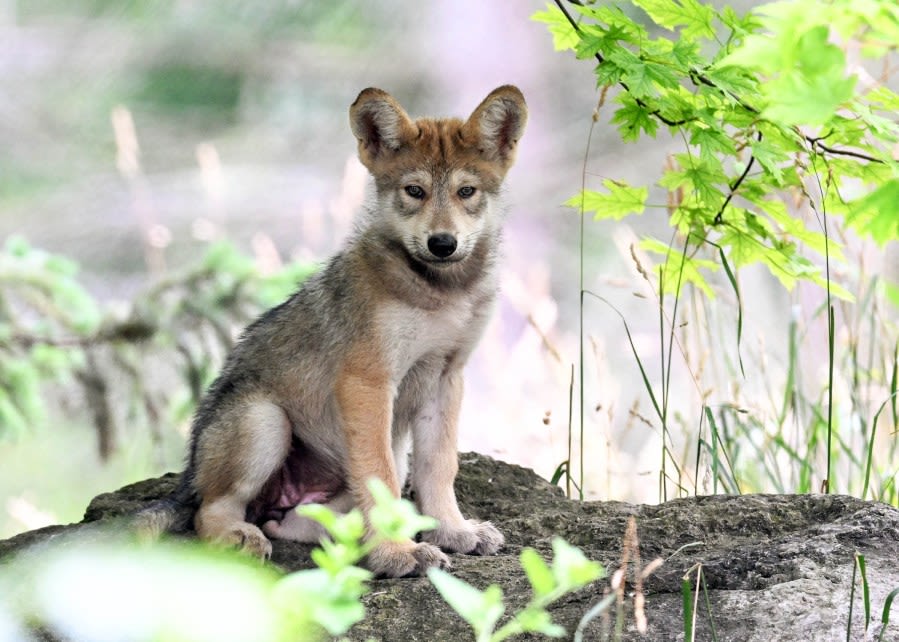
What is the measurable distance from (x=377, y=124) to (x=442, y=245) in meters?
0.70

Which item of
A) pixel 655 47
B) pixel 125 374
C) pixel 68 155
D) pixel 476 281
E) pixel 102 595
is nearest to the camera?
pixel 102 595

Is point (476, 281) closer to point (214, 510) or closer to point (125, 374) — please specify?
point (214, 510)

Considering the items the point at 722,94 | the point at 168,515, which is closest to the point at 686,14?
the point at 722,94

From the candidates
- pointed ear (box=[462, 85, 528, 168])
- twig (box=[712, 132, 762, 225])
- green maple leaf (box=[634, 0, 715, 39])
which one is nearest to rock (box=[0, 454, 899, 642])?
twig (box=[712, 132, 762, 225])

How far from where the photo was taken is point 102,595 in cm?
287

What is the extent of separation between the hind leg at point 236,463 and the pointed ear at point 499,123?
141 centimetres

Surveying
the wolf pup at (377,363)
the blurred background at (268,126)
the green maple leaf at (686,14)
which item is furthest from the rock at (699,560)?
the blurred background at (268,126)

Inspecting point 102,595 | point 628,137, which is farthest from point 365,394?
point 102,595

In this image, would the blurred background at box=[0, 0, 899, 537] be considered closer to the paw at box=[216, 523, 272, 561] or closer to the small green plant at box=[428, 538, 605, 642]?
the paw at box=[216, 523, 272, 561]

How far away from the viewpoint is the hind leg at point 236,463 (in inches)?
180

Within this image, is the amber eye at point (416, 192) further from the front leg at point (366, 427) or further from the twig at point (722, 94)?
the twig at point (722, 94)

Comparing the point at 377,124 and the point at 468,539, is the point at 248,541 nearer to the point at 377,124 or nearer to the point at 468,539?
the point at 468,539

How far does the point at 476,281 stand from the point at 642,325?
8.16m

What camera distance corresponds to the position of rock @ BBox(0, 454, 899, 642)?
3547 mm
